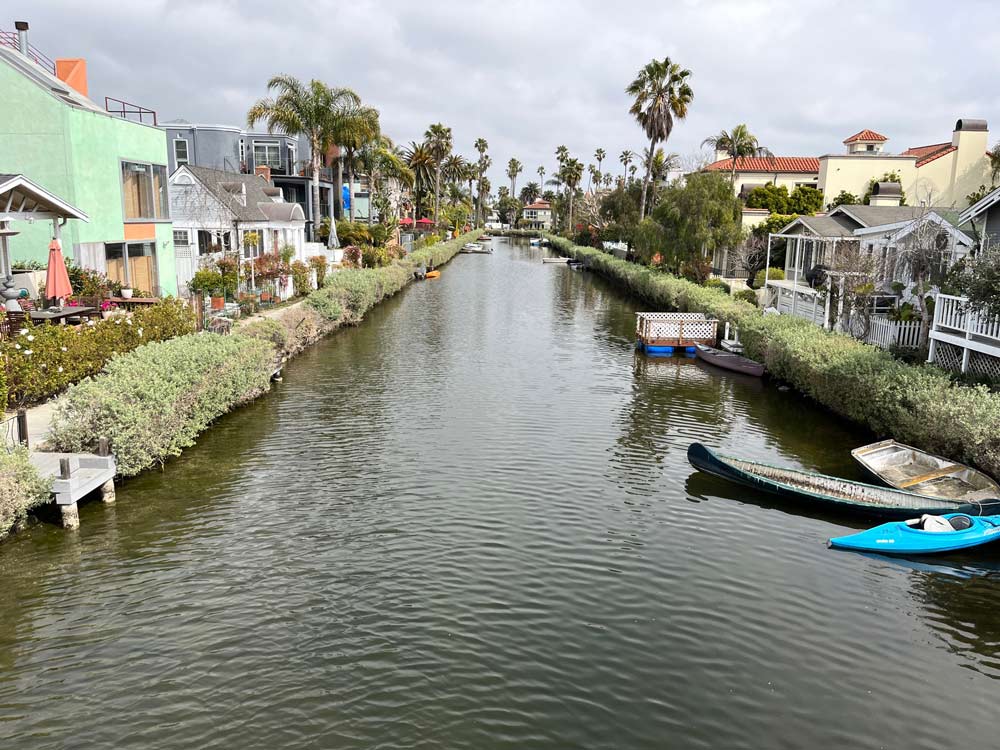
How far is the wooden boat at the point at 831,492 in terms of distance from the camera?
1559cm

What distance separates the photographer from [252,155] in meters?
74.8

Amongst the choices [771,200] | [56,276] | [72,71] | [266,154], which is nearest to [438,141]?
[266,154]

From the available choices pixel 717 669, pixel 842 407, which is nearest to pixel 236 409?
pixel 717 669

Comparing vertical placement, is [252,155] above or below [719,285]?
above

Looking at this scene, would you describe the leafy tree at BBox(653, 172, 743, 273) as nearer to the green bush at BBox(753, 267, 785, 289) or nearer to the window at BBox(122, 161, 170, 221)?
the green bush at BBox(753, 267, 785, 289)

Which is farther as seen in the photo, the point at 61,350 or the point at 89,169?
the point at 89,169

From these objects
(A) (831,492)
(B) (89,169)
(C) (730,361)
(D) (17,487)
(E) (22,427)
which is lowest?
(A) (831,492)

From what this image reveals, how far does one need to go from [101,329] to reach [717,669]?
19.1m

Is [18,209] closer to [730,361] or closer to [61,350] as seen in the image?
[61,350]

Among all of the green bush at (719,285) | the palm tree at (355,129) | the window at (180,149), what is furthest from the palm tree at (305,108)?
the green bush at (719,285)

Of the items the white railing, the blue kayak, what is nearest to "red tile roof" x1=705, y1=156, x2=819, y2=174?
the white railing

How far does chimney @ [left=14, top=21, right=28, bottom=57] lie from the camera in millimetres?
32412

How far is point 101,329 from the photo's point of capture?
22.0m

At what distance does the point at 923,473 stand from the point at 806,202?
49.5m
